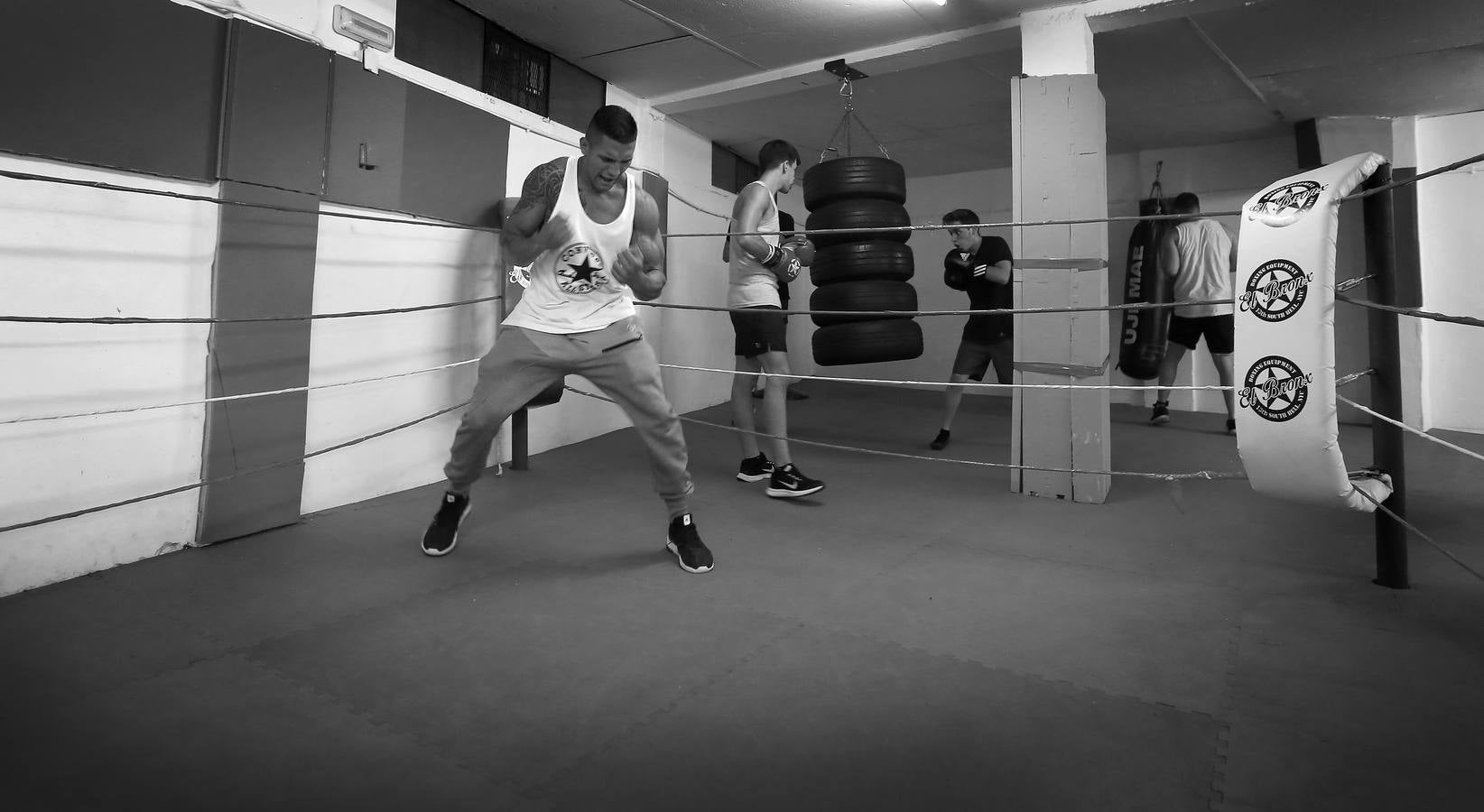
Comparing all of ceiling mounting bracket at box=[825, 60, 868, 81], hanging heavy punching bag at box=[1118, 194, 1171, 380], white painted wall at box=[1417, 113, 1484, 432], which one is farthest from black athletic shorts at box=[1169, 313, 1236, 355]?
ceiling mounting bracket at box=[825, 60, 868, 81]

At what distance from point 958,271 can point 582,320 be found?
2905 millimetres

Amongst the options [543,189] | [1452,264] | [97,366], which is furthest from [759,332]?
[1452,264]

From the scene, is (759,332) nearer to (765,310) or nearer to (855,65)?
(765,310)

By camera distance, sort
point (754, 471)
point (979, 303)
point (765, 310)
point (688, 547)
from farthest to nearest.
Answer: point (979, 303), point (754, 471), point (765, 310), point (688, 547)

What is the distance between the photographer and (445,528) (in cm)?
249

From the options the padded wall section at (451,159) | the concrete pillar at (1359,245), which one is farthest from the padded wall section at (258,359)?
the concrete pillar at (1359,245)

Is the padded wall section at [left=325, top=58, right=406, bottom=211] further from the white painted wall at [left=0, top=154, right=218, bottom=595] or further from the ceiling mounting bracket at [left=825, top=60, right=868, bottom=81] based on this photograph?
the ceiling mounting bracket at [left=825, top=60, right=868, bottom=81]

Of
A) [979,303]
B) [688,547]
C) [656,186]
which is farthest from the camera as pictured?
[979,303]

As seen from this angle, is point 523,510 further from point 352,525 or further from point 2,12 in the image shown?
point 2,12

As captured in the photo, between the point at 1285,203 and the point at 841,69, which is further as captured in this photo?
the point at 841,69

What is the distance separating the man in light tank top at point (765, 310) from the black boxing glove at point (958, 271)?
4.26 feet

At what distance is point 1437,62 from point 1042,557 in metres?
4.25

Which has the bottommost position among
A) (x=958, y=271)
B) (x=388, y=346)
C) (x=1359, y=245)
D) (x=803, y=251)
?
(x=388, y=346)

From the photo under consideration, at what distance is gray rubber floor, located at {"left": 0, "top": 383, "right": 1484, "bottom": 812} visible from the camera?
49.4 inches
